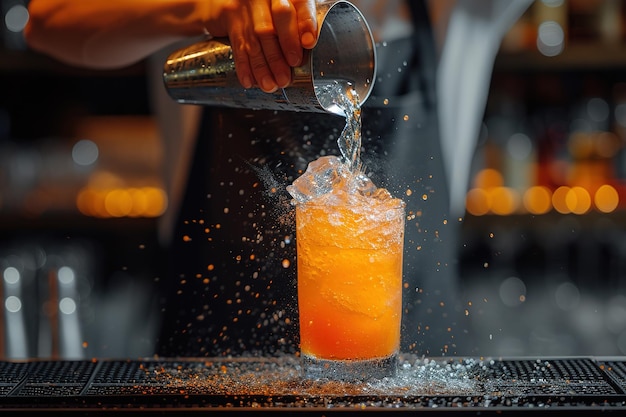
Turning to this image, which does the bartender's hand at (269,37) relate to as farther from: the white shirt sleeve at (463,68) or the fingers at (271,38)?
Result: the white shirt sleeve at (463,68)

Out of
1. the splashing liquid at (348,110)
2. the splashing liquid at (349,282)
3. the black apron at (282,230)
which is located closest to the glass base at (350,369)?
the splashing liquid at (349,282)

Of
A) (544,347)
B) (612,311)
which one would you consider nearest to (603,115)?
(612,311)

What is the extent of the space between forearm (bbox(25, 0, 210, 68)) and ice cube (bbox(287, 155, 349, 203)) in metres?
0.45

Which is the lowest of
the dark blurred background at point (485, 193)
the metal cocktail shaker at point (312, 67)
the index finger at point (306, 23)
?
the dark blurred background at point (485, 193)

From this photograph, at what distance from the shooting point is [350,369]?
108 cm

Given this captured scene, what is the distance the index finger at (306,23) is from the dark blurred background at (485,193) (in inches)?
70.2

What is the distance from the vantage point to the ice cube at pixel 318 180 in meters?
1.14

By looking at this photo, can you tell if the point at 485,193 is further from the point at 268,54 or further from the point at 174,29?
the point at 268,54

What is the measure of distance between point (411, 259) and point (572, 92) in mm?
2210

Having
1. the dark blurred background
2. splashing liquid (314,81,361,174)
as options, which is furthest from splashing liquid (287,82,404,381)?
the dark blurred background

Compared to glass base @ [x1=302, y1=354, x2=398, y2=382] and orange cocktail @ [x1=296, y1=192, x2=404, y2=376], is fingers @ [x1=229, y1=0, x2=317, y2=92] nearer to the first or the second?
orange cocktail @ [x1=296, y1=192, x2=404, y2=376]

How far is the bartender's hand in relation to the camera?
1.07m

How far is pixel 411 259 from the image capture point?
1302 millimetres
